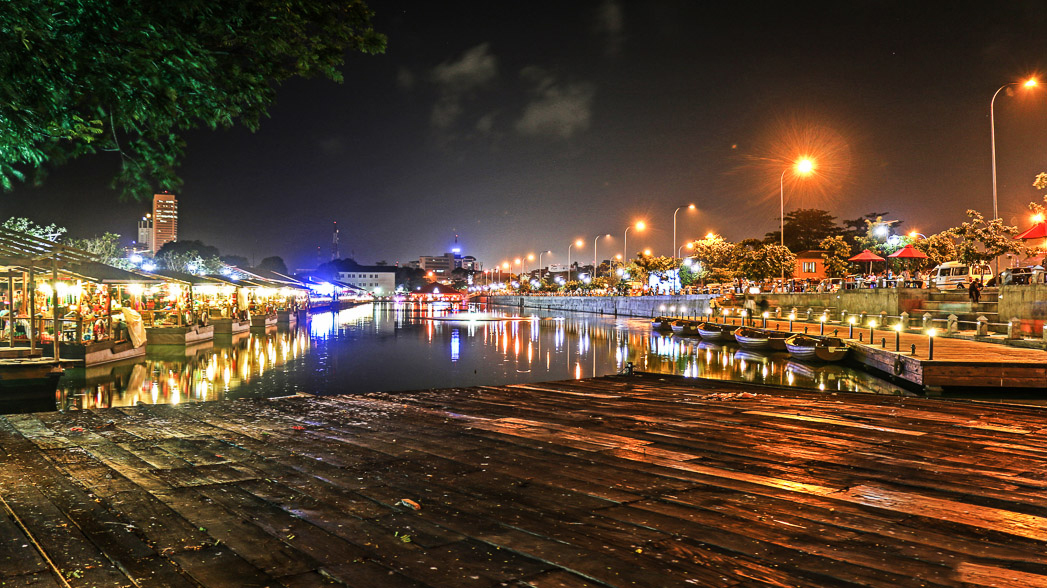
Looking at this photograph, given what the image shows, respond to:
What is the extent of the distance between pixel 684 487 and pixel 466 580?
2.44 m

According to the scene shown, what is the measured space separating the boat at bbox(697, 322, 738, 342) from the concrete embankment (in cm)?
2488

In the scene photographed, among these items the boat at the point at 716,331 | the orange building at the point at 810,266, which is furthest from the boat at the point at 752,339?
the orange building at the point at 810,266

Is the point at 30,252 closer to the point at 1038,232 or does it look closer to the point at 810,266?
the point at 1038,232

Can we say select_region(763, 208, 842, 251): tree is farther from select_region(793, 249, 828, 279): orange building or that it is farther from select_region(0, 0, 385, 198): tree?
select_region(0, 0, 385, 198): tree

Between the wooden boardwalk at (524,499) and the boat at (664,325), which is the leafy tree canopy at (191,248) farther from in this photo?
the wooden boardwalk at (524,499)

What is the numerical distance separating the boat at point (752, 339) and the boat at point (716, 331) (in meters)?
2.37

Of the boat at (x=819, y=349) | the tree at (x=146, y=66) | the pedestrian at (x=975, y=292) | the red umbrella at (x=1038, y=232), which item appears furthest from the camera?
the pedestrian at (x=975, y=292)

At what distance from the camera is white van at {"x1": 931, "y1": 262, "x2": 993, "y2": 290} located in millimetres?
33750

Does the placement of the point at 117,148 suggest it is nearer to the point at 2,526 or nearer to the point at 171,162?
the point at 171,162

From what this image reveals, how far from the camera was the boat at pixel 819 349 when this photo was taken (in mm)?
24203

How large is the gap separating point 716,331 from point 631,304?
4854 cm

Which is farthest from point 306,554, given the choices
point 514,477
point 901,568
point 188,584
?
point 901,568

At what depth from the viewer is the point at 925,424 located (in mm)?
7957

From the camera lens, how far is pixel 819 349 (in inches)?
963
